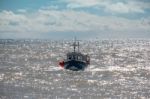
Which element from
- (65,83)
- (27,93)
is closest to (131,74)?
(65,83)

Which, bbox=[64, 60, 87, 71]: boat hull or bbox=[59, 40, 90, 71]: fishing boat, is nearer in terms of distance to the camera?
bbox=[64, 60, 87, 71]: boat hull

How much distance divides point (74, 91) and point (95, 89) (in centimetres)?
432

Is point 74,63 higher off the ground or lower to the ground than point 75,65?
higher

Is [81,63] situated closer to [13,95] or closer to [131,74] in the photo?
[131,74]

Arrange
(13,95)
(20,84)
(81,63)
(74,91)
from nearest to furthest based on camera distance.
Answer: (13,95) < (74,91) < (20,84) < (81,63)

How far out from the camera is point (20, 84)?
81312 millimetres

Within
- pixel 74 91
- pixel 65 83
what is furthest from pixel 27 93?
pixel 65 83

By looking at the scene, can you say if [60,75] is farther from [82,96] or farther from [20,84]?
[82,96]

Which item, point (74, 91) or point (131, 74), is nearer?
point (74, 91)

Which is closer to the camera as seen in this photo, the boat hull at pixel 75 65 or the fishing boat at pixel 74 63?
the boat hull at pixel 75 65

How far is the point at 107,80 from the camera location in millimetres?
90188

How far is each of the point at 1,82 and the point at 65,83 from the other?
11855 mm

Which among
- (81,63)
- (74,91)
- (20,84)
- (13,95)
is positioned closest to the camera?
(13,95)

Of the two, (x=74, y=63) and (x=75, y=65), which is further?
(x=74, y=63)
